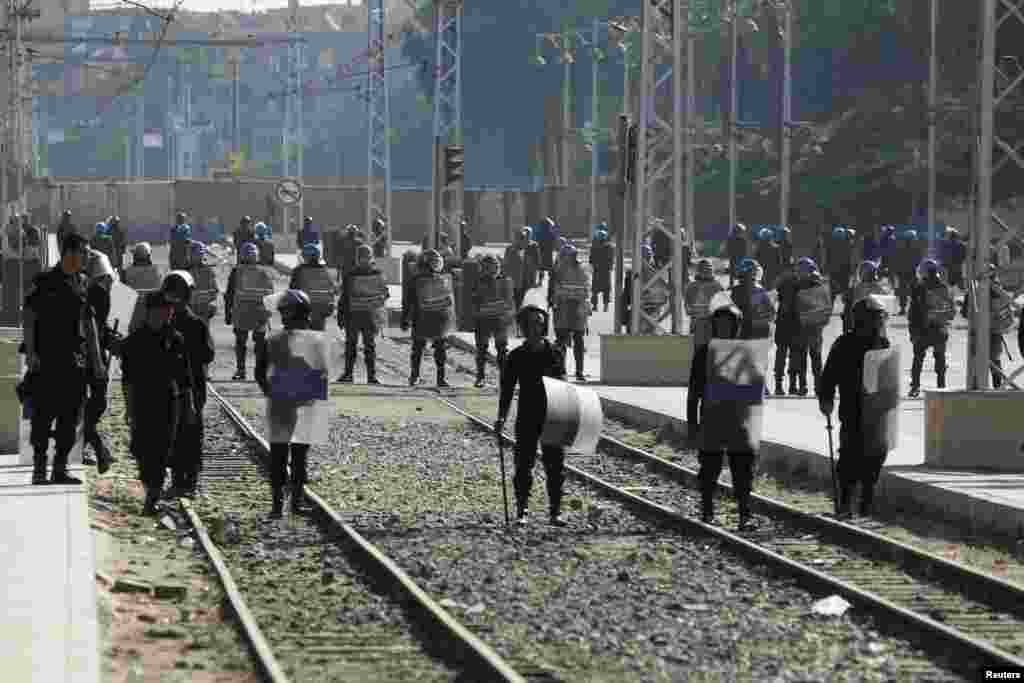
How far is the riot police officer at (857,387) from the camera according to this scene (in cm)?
1683

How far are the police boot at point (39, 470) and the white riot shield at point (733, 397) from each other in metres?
4.64

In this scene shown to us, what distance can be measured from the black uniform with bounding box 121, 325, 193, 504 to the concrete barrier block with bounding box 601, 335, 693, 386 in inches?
573

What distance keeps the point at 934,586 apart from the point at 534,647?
10.7 ft

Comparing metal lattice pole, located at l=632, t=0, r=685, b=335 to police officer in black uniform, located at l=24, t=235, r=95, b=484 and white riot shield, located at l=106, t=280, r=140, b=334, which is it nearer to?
white riot shield, located at l=106, t=280, r=140, b=334

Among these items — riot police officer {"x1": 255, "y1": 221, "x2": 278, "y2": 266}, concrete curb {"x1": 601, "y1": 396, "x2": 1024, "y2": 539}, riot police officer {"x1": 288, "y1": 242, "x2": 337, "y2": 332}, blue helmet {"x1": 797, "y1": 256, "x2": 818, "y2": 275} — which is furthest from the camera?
riot police officer {"x1": 255, "y1": 221, "x2": 278, "y2": 266}

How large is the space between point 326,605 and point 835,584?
2.73m

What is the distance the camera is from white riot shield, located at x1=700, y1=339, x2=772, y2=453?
53.2 ft

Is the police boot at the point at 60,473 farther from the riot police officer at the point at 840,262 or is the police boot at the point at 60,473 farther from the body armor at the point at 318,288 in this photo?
the riot police officer at the point at 840,262

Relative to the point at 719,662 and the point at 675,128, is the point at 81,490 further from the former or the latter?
the point at 675,128

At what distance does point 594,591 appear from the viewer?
1360cm

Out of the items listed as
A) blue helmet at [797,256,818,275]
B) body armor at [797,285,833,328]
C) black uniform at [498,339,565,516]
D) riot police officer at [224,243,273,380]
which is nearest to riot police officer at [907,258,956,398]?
body armor at [797,285,833,328]

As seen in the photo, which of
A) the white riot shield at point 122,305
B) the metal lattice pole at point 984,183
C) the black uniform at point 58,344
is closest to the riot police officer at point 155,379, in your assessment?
the black uniform at point 58,344

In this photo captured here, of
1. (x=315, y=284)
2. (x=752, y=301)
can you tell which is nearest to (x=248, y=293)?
(x=315, y=284)

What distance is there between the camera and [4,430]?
67.7 ft
